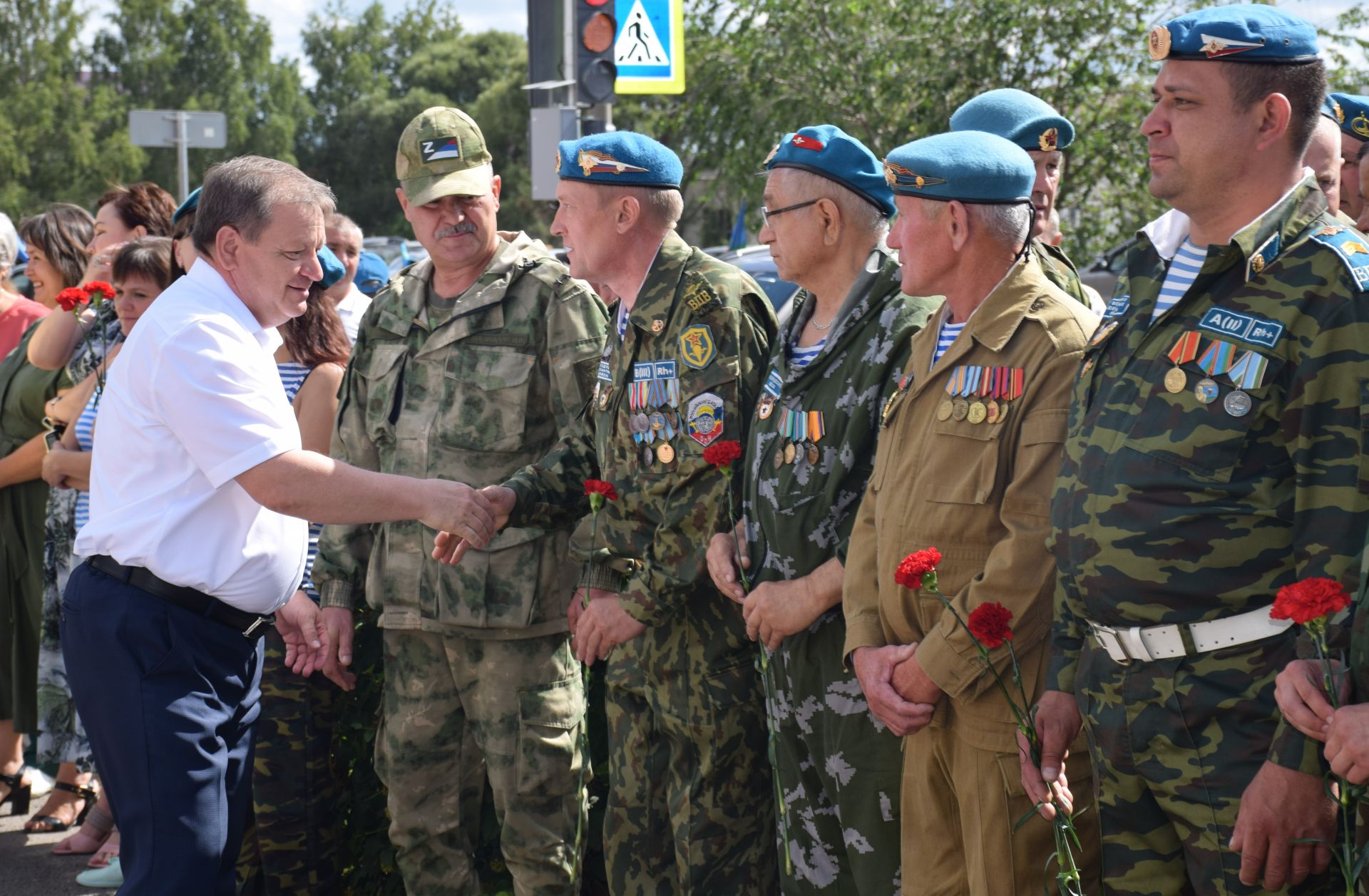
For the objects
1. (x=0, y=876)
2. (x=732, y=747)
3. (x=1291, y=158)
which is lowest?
(x=0, y=876)

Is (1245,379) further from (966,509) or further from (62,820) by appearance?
(62,820)

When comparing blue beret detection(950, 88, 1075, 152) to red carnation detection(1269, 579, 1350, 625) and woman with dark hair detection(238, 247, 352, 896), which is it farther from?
red carnation detection(1269, 579, 1350, 625)

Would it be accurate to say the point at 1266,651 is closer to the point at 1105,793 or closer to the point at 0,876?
the point at 1105,793

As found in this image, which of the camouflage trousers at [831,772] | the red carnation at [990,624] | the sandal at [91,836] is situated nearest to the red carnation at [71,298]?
the sandal at [91,836]

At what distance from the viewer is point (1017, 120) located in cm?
411

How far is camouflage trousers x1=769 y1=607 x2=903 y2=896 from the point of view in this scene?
329 cm

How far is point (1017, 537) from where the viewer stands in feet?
9.38

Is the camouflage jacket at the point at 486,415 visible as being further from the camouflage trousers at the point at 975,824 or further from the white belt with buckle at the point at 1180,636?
the white belt with buckle at the point at 1180,636

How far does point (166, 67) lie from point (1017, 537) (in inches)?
2373

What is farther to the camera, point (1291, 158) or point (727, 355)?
point (727, 355)

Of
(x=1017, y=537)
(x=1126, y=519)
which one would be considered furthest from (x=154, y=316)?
(x=1126, y=519)

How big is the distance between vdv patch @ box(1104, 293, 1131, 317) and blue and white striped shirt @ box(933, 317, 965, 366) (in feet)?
1.25

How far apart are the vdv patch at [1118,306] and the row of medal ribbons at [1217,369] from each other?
Answer: 222 mm

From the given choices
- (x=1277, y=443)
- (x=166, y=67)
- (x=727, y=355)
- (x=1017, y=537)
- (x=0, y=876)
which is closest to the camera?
(x=1277, y=443)
